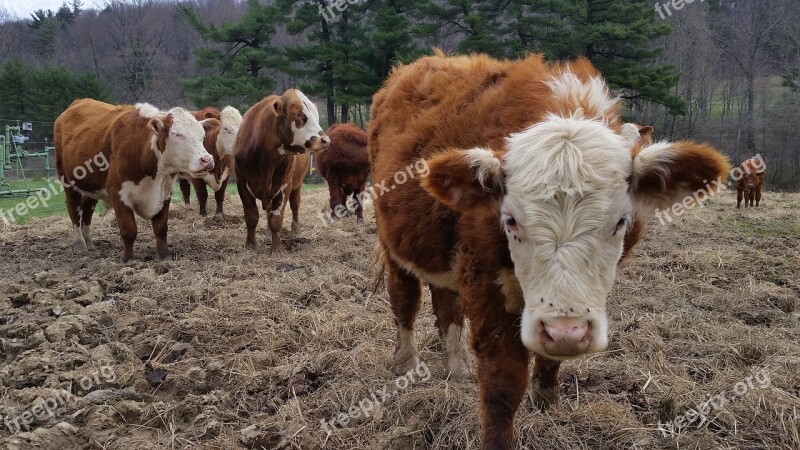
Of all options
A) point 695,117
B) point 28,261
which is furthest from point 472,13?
point 28,261

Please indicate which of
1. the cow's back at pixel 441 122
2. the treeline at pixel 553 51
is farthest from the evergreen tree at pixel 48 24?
the cow's back at pixel 441 122

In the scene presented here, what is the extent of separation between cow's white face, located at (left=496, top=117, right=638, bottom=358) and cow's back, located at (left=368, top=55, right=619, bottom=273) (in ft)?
1.24

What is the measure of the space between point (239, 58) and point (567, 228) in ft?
88.5

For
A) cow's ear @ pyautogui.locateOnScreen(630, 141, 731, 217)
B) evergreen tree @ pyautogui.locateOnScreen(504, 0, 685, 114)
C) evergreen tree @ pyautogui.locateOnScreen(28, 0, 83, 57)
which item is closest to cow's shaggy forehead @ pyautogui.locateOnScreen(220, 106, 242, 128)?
cow's ear @ pyautogui.locateOnScreen(630, 141, 731, 217)

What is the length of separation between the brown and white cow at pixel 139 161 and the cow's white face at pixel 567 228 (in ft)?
17.9

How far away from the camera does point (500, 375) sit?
2.36 m

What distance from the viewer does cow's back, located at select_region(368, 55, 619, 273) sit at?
261cm

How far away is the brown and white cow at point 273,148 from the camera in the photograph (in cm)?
725

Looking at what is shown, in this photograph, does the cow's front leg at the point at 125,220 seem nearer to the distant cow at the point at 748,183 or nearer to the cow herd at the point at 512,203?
the cow herd at the point at 512,203

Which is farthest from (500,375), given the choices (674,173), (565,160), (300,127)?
(300,127)

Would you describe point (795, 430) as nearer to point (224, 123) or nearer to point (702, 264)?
point (702, 264)

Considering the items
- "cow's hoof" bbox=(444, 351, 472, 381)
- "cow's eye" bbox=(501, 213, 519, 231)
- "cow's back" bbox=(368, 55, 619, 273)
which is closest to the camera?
"cow's eye" bbox=(501, 213, 519, 231)

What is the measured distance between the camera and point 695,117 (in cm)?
3081

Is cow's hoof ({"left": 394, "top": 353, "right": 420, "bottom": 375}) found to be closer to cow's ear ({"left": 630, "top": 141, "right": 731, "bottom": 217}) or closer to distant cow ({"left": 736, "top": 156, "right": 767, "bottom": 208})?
cow's ear ({"left": 630, "top": 141, "right": 731, "bottom": 217})
